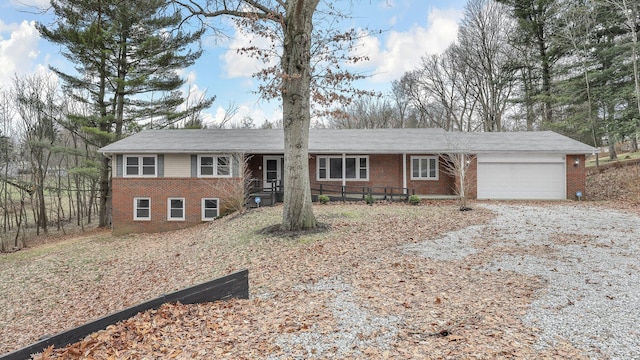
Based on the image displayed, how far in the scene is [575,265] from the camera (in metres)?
5.99

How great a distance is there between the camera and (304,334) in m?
3.67

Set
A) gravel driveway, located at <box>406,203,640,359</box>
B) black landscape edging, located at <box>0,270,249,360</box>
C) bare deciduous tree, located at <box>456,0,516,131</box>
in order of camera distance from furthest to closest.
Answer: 1. bare deciduous tree, located at <box>456,0,516,131</box>
2. gravel driveway, located at <box>406,203,640,359</box>
3. black landscape edging, located at <box>0,270,249,360</box>

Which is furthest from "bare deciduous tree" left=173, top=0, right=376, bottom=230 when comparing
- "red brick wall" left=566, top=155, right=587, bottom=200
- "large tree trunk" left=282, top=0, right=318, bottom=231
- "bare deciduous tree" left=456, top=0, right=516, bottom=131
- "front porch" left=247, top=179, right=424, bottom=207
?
"bare deciduous tree" left=456, top=0, right=516, bottom=131

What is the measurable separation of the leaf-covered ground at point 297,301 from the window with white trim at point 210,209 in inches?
236

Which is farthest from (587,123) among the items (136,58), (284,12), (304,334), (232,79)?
(136,58)

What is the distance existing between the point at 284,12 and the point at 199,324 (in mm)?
8983

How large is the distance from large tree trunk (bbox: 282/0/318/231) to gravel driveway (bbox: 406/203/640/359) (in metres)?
3.33

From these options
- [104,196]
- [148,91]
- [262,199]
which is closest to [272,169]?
[262,199]

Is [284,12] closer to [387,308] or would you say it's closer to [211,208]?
[387,308]

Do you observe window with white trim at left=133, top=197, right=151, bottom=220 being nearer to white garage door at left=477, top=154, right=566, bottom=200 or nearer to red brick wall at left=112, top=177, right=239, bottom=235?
red brick wall at left=112, top=177, right=239, bottom=235

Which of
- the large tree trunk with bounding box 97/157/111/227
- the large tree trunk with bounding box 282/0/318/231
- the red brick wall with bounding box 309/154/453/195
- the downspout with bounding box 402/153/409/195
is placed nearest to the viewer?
the large tree trunk with bounding box 282/0/318/231

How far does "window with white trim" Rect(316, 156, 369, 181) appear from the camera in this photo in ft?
61.1

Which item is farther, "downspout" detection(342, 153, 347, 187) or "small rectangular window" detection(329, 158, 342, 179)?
"small rectangular window" detection(329, 158, 342, 179)

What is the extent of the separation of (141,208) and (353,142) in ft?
38.4
